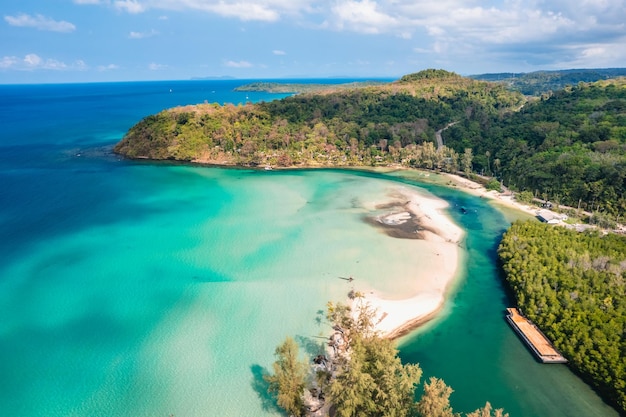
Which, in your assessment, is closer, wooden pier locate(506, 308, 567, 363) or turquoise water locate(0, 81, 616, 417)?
turquoise water locate(0, 81, 616, 417)

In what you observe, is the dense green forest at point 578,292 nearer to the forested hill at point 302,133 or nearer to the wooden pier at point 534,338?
the wooden pier at point 534,338

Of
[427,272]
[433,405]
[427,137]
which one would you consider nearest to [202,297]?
[433,405]

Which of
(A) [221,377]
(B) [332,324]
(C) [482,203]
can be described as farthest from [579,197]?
(A) [221,377]

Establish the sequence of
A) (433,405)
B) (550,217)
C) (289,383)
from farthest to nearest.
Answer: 1. (550,217)
2. (289,383)
3. (433,405)

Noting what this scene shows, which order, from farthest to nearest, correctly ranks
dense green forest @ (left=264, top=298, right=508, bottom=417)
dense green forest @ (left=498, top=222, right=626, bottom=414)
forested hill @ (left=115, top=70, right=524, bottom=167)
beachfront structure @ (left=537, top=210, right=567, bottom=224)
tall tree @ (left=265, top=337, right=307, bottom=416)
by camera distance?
forested hill @ (left=115, top=70, right=524, bottom=167)
beachfront structure @ (left=537, top=210, right=567, bottom=224)
dense green forest @ (left=498, top=222, right=626, bottom=414)
tall tree @ (left=265, top=337, right=307, bottom=416)
dense green forest @ (left=264, top=298, right=508, bottom=417)

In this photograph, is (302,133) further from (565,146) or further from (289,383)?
(289,383)

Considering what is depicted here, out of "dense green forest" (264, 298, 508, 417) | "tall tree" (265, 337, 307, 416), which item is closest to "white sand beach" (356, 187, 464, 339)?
"dense green forest" (264, 298, 508, 417)

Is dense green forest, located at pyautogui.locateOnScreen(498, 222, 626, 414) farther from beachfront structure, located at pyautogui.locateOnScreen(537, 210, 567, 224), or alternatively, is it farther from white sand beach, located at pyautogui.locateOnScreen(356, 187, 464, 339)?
beachfront structure, located at pyautogui.locateOnScreen(537, 210, 567, 224)
